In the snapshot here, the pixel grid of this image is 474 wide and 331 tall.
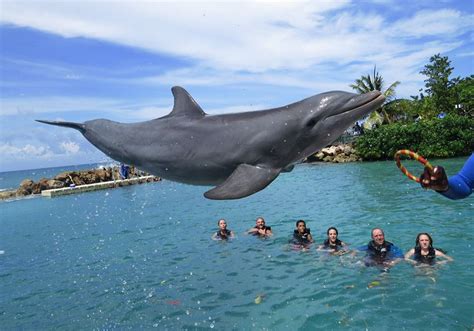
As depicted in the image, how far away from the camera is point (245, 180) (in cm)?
394

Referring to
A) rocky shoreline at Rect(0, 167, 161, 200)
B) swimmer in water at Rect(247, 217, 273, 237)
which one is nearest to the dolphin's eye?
swimmer in water at Rect(247, 217, 273, 237)

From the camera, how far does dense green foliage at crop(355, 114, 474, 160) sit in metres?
36.2

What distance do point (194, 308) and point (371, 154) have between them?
118 ft

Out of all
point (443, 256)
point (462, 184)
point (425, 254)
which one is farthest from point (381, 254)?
point (462, 184)

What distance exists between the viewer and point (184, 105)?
4.82 metres

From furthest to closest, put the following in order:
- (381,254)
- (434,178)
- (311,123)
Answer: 1. (381,254)
2. (311,123)
3. (434,178)

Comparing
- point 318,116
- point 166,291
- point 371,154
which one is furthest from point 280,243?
point 371,154

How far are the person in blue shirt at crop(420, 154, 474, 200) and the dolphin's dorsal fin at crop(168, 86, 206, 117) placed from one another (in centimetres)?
241

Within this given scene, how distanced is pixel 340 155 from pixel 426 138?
9000 mm

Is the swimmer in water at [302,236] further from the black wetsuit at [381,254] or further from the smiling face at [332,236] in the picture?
the black wetsuit at [381,254]

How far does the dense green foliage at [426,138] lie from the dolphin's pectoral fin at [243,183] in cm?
3674

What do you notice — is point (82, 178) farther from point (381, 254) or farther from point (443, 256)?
point (443, 256)

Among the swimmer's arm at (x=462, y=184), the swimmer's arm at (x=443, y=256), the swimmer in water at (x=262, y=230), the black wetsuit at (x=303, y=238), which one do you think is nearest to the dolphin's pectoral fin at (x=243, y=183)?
the swimmer's arm at (x=462, y=184)

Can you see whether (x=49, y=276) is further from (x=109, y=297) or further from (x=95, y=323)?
(x=95, y=323)
